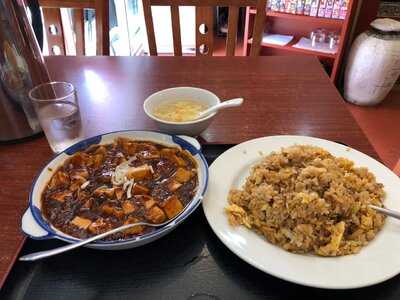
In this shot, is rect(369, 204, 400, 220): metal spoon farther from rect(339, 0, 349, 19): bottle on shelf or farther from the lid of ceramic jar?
rect(339, 0, 349, 19): bottle on shelf

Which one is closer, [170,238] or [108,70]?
[170,238]

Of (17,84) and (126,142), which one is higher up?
(17,84)

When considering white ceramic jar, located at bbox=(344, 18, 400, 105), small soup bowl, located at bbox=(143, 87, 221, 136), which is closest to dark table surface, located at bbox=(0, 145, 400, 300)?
small soup bowl, located at bbox=(143, 87, 221, 136)

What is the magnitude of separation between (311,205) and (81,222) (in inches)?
17.6

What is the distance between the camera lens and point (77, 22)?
5.33 ft

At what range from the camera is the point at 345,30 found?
262 centimetres

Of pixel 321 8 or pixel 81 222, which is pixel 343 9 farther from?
pixel 81 222

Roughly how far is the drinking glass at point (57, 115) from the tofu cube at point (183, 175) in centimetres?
36

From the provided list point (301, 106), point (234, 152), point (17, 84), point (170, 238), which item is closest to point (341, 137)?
point (301, 106)

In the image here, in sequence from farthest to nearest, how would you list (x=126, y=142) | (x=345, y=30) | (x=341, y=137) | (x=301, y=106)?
(x=345, y=30) → (x=301, y=106) → (x=341, y=137) → (x=126, y=142)

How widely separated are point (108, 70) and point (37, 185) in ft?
2.61

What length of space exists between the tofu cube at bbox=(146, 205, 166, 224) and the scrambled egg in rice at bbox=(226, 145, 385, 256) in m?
0.14

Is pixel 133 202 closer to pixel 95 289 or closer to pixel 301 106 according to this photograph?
pixel 95 289

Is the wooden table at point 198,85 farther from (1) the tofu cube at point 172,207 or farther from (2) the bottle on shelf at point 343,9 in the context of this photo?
(2) the bottle on shelf at point 343,9
